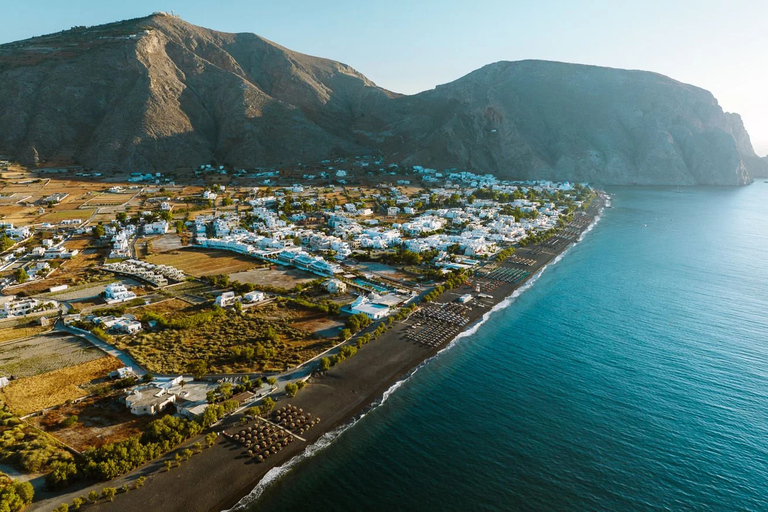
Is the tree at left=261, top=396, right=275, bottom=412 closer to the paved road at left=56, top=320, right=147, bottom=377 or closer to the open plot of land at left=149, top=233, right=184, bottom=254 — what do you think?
the paved road at left=56, top=320, right=147, bottom=377

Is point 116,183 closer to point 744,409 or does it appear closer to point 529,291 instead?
point 529,291

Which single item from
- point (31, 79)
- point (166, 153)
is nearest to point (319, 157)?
point (166, 153)

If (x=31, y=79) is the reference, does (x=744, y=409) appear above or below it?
below

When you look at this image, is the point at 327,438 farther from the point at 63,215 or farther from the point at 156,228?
the point at 63,215

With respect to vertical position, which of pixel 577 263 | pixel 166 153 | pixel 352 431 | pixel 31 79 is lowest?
pixel 352 431

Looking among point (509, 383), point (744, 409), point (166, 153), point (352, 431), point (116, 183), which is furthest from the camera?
point (166, 153)

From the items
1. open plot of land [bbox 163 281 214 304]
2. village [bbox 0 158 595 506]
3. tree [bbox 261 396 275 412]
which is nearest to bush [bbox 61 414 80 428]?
village [bbox 0 158 595 506]

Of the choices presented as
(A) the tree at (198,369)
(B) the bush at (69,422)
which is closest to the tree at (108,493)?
(B) the bush at (69,422)

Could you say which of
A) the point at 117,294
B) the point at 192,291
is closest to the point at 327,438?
the point at 192,291

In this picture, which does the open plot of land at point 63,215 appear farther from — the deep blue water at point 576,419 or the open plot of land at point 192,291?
the deep blue water at point 576,419
